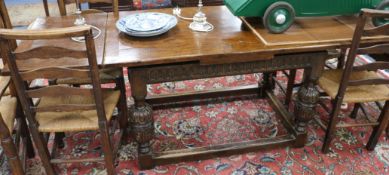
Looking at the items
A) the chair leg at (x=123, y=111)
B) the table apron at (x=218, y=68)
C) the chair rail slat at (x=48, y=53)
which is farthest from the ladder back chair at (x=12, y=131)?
the table apron at (x=218, y=68)

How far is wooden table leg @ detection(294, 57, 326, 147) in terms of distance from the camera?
1.90 meters

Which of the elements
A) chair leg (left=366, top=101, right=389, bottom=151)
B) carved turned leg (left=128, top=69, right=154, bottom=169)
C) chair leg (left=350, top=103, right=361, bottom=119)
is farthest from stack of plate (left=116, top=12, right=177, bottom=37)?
chair leg (left=350, top=103, right=361, bottom=119)

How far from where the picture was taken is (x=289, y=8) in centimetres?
178

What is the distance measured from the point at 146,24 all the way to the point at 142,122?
57cm

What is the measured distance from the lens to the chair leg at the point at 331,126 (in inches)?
76.6

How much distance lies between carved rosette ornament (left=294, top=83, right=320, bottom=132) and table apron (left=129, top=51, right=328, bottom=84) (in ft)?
0.59

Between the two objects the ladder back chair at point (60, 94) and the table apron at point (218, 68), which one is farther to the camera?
the table apron at point (218, 68)

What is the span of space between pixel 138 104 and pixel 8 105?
2.40 feet

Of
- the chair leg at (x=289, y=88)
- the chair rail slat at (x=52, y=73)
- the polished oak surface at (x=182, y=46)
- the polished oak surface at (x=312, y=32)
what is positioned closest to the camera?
the chair rail slat at (x=52, y=73)

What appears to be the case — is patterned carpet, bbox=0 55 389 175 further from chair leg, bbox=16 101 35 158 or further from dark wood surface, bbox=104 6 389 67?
dark wood surface, bbox=104 6 389 67

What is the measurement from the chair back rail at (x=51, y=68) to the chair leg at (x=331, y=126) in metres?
1.38

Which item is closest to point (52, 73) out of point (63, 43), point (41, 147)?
point (63, 43)

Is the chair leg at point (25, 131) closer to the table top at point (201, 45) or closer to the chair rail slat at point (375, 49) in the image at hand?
the table top at point (201, 45)

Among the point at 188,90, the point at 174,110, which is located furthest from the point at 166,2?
the point at 174,110
